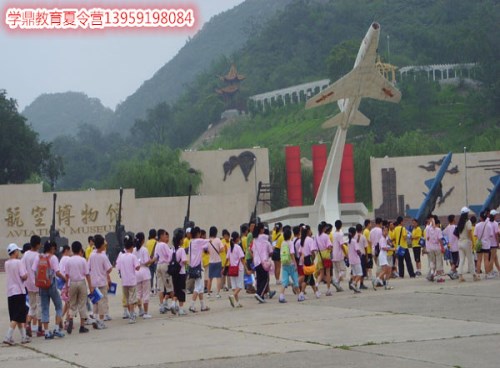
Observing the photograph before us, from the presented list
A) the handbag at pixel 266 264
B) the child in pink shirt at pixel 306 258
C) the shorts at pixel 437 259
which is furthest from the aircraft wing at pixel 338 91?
the handbag at pixel 266 264

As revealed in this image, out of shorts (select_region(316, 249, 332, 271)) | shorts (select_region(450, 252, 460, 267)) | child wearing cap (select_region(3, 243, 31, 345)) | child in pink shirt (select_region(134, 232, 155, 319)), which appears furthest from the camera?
shorts (select_region(450, 252, 460, 267))

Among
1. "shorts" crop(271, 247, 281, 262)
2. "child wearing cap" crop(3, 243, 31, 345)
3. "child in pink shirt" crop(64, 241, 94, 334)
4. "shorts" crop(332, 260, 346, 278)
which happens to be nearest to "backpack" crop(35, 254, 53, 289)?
"child wearing cap" crop(3, 243, 31, 345)

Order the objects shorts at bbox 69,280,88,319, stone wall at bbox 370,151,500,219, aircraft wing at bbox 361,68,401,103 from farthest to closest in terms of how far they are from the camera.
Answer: stone wall at bbox 370,151,500,219, aircraft wing at bbox 361,68,401,103, shorts at bbox 69,280,88,319

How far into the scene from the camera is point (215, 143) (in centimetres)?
10456

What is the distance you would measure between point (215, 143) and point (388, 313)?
9109 centimetres

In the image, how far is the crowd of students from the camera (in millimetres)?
13648

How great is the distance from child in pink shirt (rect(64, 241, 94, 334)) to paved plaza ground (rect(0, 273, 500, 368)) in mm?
336

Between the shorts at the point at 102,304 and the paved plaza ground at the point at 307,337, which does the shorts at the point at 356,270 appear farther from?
the shorts at the point at 102,304

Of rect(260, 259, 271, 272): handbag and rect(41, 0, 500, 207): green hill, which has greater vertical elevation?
rect(41, 0, 500, 207): green hill

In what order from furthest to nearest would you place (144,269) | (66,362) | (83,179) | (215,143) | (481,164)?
(83,179) → (215,143) → (481,164) → (144,269) → (66,362)

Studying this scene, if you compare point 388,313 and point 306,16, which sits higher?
point 306,16

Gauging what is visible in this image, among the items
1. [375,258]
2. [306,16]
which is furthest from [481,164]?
[306,16]

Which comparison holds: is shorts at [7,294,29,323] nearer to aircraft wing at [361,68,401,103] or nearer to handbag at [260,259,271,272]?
handbag at [260,259,271,272]

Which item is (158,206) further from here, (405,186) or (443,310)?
(443,310)
